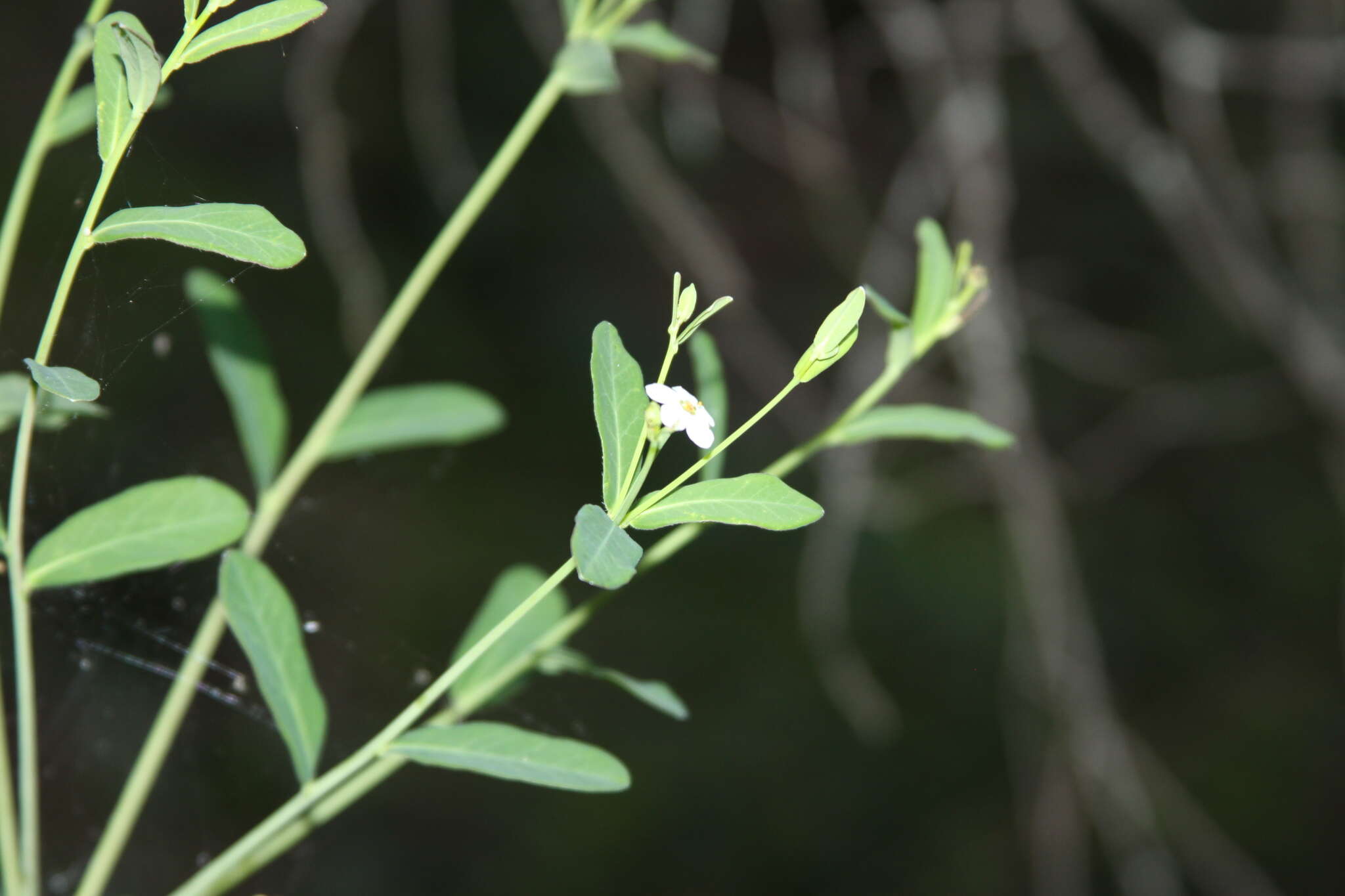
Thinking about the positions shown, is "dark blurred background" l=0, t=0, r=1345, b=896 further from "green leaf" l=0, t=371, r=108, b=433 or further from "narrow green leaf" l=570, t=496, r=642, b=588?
"narrow green leaf" l=570, t=496, r=642, b=588

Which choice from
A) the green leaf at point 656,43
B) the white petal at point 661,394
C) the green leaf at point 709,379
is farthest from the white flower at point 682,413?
the green leaf at point 656,43

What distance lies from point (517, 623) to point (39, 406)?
0.70ft

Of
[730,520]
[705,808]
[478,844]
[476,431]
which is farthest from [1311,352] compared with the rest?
[478,844]

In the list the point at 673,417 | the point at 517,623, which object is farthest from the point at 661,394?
the point at 517,623

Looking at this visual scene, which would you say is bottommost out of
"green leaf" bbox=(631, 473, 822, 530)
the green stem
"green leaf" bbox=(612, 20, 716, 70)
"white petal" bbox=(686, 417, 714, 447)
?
the green stem

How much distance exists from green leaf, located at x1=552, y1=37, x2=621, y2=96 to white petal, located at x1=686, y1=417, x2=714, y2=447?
19 centimetres

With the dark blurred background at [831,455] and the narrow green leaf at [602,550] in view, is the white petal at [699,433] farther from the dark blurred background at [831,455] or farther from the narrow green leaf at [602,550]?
the dark blurred background at [831,455]

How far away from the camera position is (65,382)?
0.28 m

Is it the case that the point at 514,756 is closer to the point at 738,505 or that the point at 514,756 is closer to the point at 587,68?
the point at 738,505

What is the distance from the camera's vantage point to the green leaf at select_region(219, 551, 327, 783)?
1.24 ft

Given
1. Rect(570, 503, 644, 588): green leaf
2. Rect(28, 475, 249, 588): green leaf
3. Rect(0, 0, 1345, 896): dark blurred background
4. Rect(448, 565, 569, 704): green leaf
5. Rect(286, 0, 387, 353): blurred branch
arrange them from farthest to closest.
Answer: Rect(0, 0, 1345, 896): dark blurred background
Rect(286, 0, 387, 353): blurred branch
Rect(448, 565, 569, 704): green leaf
Rect(28, 475, 249, 588): green leaf
Rect(570, 503, 644, 588): green leaf

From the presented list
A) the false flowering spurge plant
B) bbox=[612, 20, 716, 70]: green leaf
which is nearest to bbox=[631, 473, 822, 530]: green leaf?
the false flowering spurge plant

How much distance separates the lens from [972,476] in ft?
6.82

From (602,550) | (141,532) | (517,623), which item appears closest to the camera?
(602,550)
